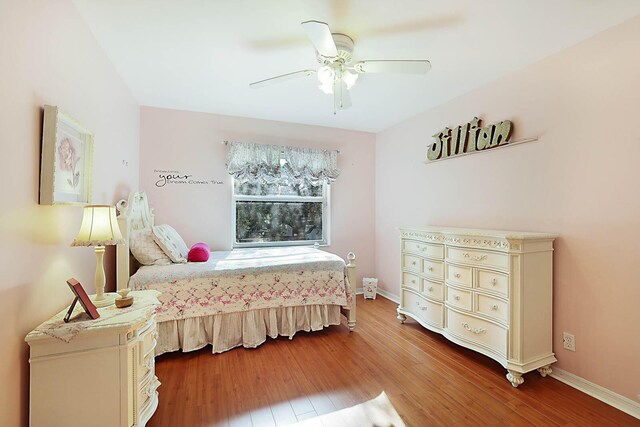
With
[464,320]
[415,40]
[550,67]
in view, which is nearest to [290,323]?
[464,320]

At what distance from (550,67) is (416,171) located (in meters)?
1.62

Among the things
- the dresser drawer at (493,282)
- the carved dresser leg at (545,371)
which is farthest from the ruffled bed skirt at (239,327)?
the carved dresser leg at (545,371)

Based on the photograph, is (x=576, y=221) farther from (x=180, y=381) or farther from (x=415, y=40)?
(x=180, y=381)

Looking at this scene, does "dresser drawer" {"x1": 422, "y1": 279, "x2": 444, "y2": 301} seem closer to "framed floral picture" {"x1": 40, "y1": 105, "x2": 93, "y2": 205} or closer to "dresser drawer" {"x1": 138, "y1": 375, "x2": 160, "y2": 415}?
"dresser drawer" {"x1": 138, "y1": 375, "x2": 160, "y2": 415}

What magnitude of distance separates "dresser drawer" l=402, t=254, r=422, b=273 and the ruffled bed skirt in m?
0.91

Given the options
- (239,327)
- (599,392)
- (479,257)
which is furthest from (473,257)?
(239,327)

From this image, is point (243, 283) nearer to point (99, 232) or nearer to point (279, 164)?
point (99, 232)

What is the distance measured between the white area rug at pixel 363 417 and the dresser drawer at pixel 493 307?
41.0 inches

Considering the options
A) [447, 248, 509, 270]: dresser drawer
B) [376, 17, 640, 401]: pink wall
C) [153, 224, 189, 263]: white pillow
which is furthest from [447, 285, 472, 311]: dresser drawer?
[153, 224, 189, 263]: white pillow

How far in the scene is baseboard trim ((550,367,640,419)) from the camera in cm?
173

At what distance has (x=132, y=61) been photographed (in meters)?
2.29

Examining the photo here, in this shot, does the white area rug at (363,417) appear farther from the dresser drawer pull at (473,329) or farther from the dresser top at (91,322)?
the dresser top at (91,322)

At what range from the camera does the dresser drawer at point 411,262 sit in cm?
293

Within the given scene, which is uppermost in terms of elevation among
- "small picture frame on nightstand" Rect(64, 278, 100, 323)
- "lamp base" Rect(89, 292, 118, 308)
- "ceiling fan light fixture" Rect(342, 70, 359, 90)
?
"ceiling fan light fixture" Rect(342, 70, 359, 90)
